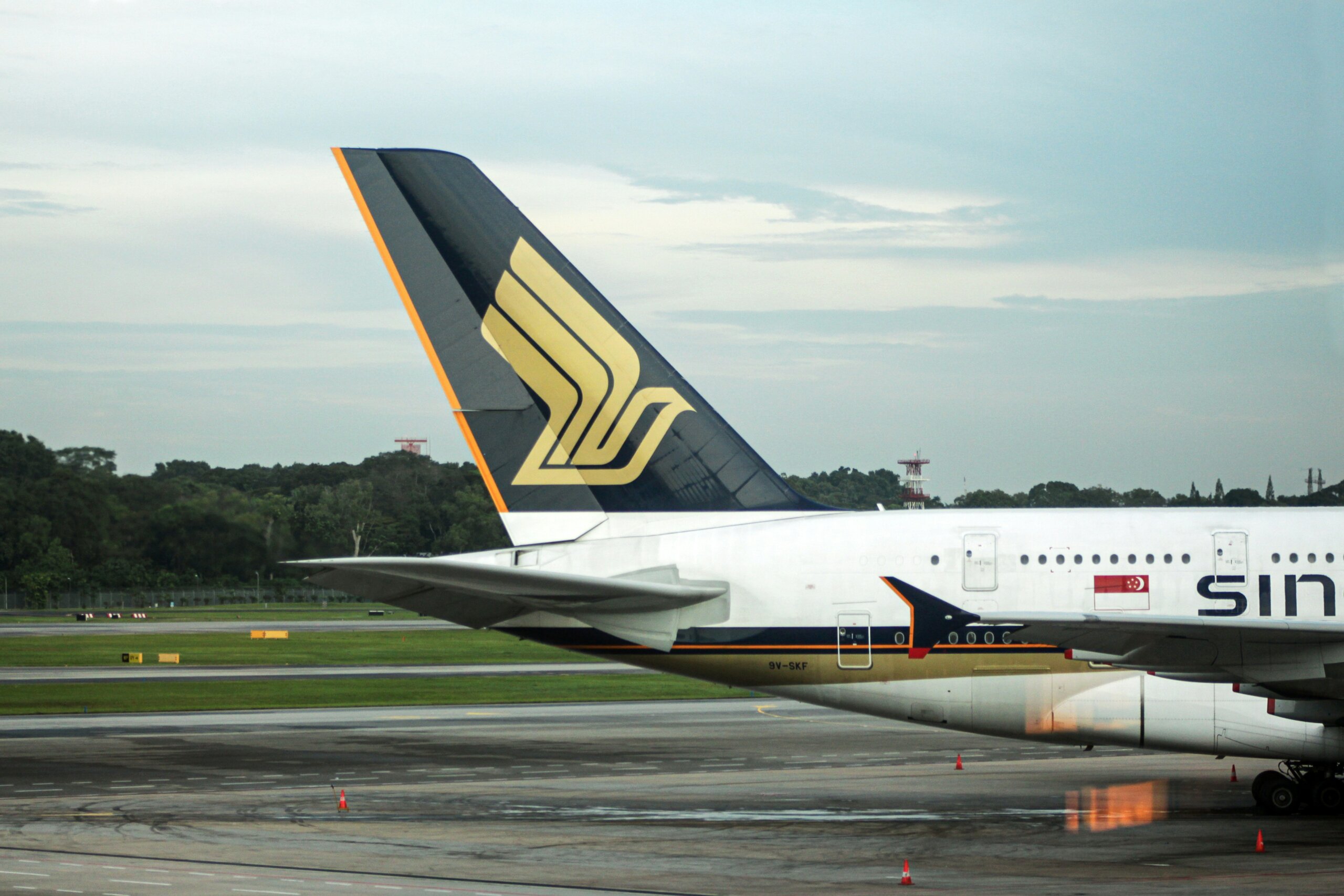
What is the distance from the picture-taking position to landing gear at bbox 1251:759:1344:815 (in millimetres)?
21875

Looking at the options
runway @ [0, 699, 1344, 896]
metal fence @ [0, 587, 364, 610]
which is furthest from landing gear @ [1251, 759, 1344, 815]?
metal fence @ [0, 587, 364, 610]

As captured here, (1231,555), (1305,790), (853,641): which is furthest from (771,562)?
(1305,790)

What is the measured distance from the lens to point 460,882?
55.0 ft

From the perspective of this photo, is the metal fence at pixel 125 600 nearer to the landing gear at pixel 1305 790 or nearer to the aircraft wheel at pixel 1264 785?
the aircraft wheel at pixel 1264 785

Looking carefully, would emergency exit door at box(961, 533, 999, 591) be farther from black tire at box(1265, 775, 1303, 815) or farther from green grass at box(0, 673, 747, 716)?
green grass at box(0, 673, 747, 716)

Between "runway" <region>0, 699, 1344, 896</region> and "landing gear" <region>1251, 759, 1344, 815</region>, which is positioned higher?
"landing gear" <region>1251, 759, 1344, 815</region>

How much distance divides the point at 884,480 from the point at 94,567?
208ft

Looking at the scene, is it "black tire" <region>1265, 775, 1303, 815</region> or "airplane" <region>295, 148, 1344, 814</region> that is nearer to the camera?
"airplane" <region>295, 148, 1344, 814</region>

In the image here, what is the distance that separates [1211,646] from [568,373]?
10801 mm

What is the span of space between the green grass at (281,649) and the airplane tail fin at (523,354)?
3300cm

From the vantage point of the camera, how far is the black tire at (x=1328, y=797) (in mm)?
21875

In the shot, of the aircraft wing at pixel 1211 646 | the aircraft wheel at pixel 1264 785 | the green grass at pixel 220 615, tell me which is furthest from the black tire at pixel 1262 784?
the green grass at pixel 220 615

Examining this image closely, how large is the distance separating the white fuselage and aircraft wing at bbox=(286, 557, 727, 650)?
0.29m

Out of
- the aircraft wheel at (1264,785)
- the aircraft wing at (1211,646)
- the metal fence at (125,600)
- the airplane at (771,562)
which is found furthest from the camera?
the metal fence at (125,600)
